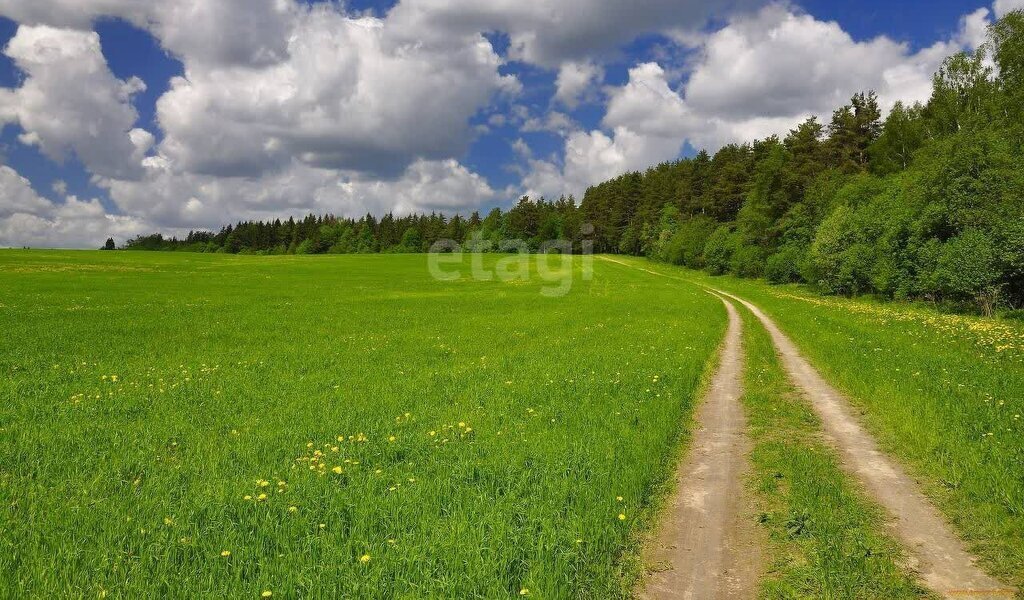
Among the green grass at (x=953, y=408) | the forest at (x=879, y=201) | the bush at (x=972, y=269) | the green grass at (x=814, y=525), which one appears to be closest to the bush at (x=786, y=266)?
the forest at (x=879, y=201)

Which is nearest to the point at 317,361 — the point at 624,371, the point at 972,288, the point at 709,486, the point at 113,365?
the point at 113,365

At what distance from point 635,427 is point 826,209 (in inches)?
2307

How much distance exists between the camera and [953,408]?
10.8 meters

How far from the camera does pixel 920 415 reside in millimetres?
10398

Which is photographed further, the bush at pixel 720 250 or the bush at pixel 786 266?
the bush at pixel 720 250

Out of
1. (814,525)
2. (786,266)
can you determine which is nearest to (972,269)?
(786,266)

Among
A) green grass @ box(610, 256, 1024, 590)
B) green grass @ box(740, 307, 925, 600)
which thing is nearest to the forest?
green grass @ box(610, 256, 1024, 590)

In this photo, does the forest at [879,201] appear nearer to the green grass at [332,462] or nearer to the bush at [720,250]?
the bush at [720,250]

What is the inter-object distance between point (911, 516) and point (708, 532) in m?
2.76

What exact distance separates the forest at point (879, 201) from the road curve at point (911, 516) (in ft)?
93.7

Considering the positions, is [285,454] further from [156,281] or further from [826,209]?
[826,209]

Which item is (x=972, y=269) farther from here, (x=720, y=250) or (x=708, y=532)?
(x=720, y=250)

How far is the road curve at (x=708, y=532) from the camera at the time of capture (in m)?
5.37

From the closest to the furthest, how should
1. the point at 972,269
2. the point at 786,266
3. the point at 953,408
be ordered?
the point at 953,408 → the point at 972,269 → the point at 786,266
